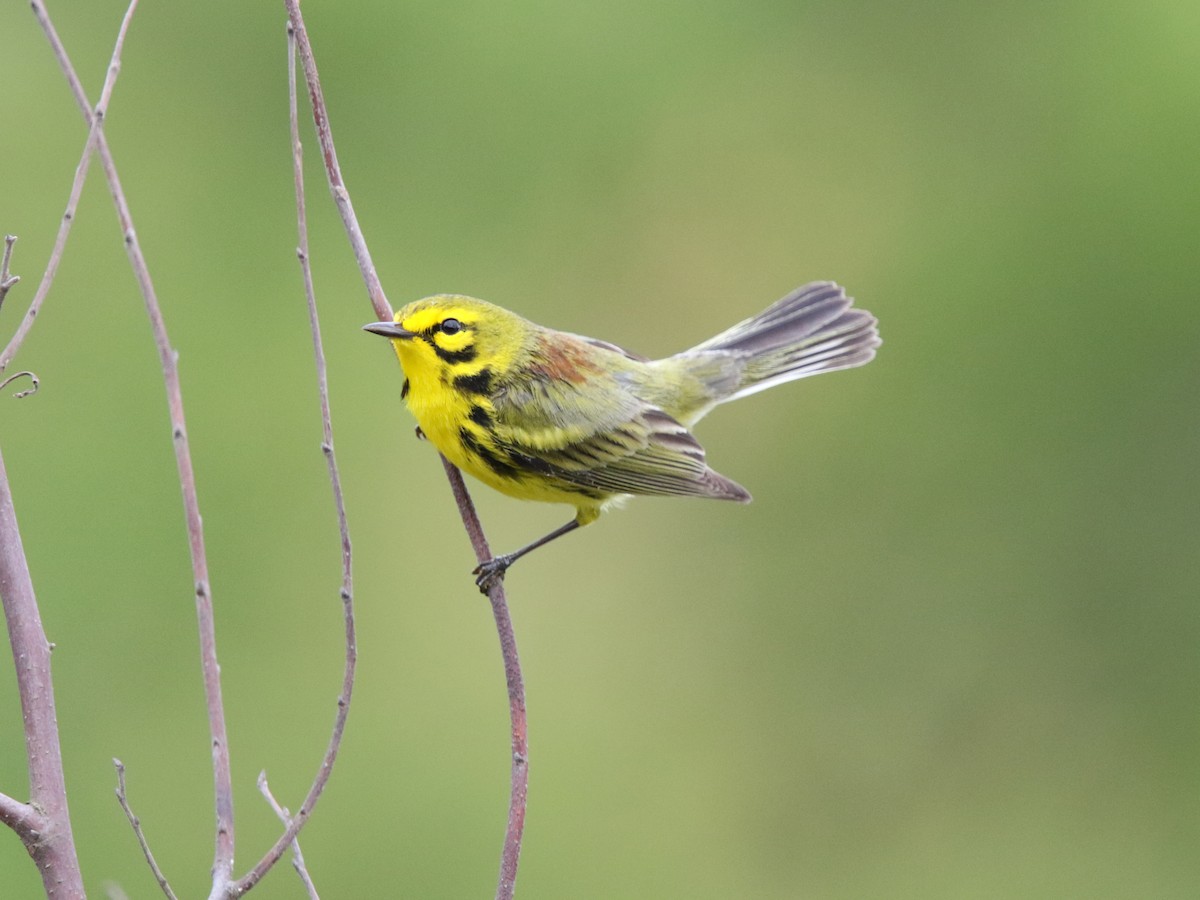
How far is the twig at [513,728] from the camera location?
7.66 ft

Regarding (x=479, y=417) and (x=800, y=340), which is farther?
(x=800, y=340)

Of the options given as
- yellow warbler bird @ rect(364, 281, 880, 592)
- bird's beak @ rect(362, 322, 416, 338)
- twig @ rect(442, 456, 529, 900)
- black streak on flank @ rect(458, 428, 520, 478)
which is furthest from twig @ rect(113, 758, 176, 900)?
black streak on flank @ rect(458, 428, 520, 478)

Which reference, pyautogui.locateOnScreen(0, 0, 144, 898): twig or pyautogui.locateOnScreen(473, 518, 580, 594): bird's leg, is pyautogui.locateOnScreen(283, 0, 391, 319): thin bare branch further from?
A: pyautogui.locateOnScreen(473, 518, 580, 594): bird's leg

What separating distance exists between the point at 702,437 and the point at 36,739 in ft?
15.0

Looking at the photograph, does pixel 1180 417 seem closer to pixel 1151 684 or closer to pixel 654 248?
pixel 1151 684

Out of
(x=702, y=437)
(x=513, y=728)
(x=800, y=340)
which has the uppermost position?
(x=702, y=437)

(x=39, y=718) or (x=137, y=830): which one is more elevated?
(x=39, y=718)

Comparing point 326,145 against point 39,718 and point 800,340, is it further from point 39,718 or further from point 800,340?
point 800,340

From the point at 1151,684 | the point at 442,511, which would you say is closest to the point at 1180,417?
the point at 1151,684

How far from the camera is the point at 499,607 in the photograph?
8.84 ft

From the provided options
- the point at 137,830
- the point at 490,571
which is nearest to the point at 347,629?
the point at 137,830

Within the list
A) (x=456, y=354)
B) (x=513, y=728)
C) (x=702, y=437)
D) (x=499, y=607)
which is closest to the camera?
(x=513, y=728)

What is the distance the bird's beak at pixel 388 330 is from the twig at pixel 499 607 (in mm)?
187

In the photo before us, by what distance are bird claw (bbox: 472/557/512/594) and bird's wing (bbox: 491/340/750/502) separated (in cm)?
33
